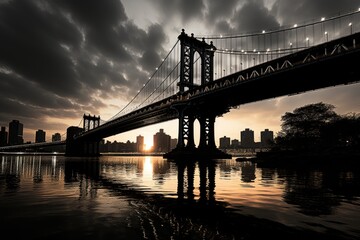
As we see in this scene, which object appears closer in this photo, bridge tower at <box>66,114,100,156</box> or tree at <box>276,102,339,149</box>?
tree at <box>276,102,339,149</box>

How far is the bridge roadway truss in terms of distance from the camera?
3928 centimetres

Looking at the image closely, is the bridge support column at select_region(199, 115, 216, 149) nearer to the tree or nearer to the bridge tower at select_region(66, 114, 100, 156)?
the tree

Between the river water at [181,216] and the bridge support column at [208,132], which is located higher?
the bridge support column at [208,132]

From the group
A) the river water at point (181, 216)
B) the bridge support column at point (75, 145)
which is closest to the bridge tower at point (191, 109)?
the river water at point (181, 216)

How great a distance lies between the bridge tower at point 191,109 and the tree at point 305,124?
58.4ft

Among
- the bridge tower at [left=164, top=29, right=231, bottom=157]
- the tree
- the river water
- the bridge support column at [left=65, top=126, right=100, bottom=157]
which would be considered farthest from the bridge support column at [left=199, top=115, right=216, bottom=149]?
the bridge support column at [left=65, top=126, right=100, bottom=157]

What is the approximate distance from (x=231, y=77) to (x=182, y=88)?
15.0 m

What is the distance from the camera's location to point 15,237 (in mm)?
5516

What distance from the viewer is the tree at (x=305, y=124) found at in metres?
60.7

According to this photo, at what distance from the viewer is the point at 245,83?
159ft

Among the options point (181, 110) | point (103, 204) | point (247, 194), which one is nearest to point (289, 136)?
point (181, 110)

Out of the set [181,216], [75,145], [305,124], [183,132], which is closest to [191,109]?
[183,132]

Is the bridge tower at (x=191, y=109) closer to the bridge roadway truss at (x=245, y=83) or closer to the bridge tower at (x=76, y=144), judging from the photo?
the bridge roadway truss at (x=245, y=83)

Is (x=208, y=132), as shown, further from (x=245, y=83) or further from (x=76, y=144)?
(x=76, y=144)
